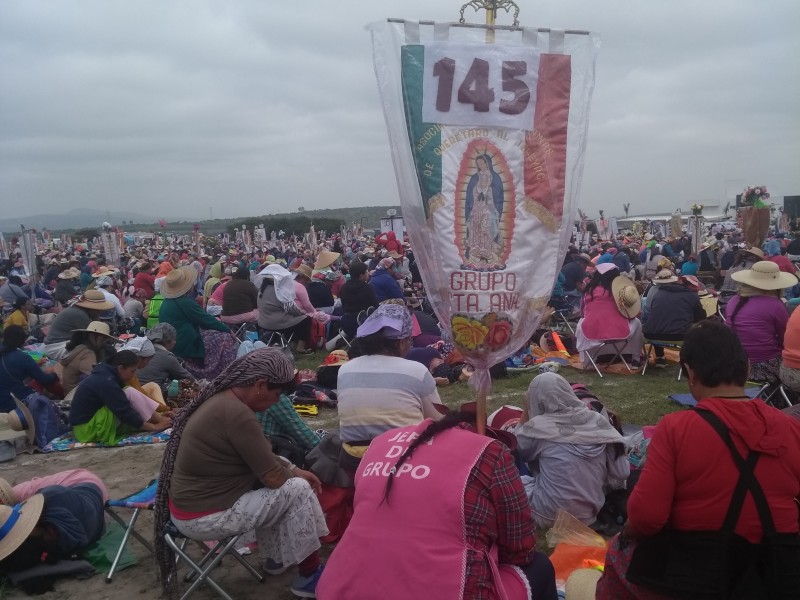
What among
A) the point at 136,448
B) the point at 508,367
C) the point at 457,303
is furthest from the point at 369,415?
→ the point at 508,367

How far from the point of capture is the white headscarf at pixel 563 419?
3.91m

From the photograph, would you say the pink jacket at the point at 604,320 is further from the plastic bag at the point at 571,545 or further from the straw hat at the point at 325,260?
the straw hat at the point at 325,260

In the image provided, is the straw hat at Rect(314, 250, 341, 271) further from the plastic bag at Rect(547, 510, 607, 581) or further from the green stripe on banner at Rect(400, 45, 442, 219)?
the green stripe on banner at Rect(400, 45, 442, 219)

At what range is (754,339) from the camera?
574cm

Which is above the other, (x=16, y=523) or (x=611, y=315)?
(x=611, y=315)

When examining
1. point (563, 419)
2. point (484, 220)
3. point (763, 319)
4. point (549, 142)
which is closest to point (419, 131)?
point (484, 220)

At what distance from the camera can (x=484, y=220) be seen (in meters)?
3.00

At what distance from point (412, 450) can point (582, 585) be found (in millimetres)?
1536

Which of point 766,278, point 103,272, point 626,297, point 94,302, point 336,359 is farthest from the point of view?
point 103,272

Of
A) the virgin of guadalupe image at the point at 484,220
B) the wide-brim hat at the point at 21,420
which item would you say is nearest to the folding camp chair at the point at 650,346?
the virgin of guadalupe image at the point at 484,220

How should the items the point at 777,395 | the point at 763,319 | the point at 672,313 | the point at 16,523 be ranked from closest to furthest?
the point at 16,523 < the point at 777,395 < the point at 763,319 < the point at 672,313

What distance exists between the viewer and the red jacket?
1990 mm

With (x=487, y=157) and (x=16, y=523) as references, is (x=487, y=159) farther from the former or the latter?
(x=16, y=523)

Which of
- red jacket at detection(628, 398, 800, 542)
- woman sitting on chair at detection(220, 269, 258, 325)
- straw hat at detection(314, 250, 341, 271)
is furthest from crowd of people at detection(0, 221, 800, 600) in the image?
straw hat at detection(314, 250, 341, 271)
